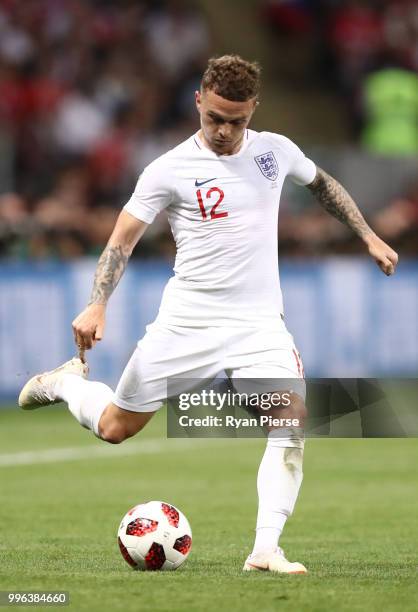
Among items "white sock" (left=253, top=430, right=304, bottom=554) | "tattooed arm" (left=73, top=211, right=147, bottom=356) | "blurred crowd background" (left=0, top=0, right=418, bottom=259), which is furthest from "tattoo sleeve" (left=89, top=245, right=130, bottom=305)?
"blurred crowd background" (left=0, top=0, right=418, bottom=259)

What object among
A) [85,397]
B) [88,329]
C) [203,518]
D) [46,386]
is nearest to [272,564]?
[88,329]

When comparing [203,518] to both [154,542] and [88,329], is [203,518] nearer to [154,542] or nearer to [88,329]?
[154,542]

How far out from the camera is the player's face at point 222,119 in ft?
22.6

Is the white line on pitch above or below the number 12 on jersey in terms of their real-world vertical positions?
below

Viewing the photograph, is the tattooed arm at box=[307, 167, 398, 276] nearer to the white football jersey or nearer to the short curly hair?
the white football jersey

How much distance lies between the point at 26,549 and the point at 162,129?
1217 cm

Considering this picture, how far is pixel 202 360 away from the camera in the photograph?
23.6ft

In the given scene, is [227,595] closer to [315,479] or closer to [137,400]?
[137,400]

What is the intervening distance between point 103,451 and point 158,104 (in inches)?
286

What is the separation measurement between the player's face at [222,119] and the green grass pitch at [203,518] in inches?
78.0

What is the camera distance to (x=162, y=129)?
19.4m

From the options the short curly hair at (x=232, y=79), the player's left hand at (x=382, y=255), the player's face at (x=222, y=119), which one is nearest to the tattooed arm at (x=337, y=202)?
the player's left hand at (x=382, y=255)

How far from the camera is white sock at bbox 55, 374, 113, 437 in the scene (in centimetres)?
759

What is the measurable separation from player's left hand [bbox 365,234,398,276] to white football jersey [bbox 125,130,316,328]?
0.49m
